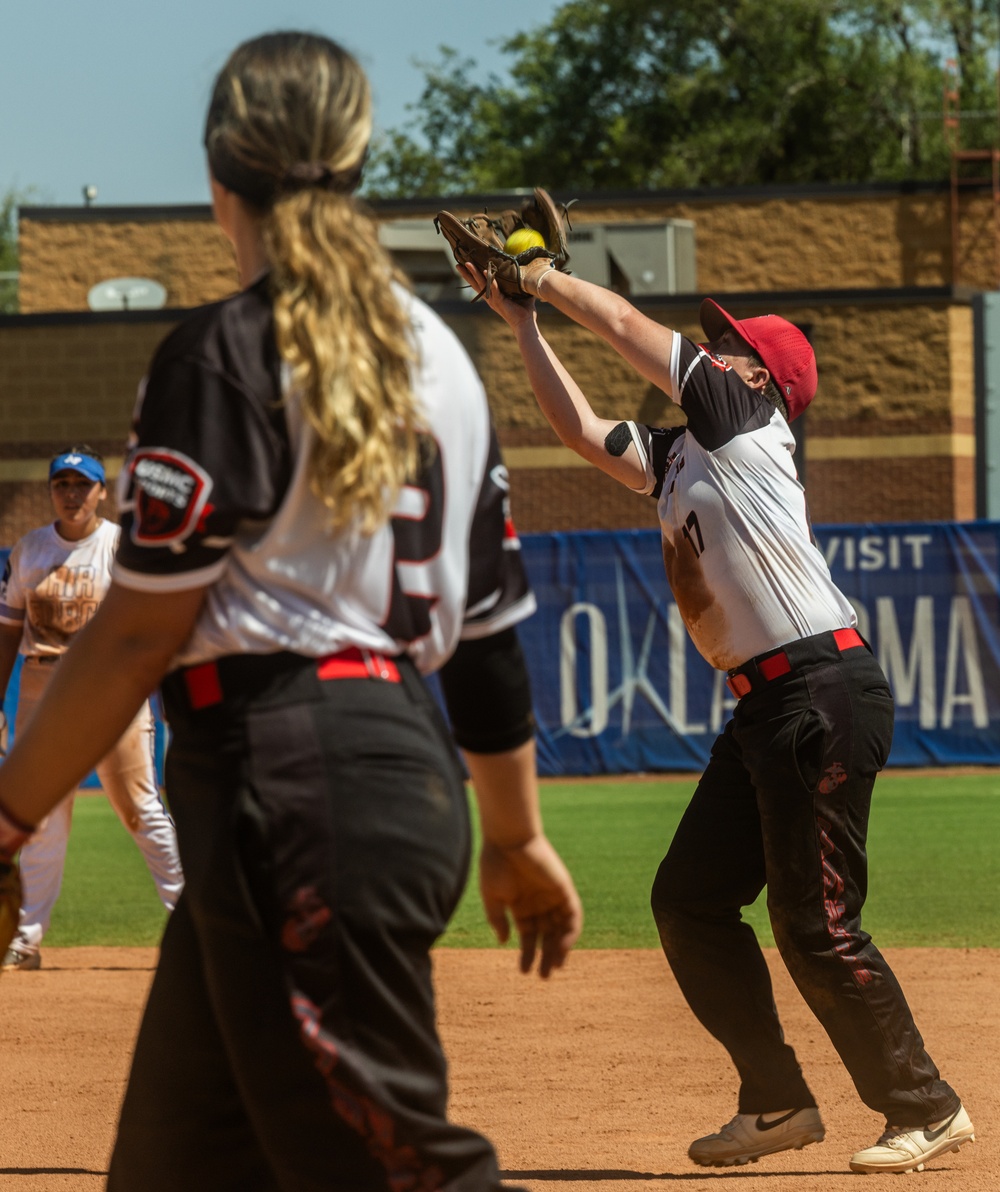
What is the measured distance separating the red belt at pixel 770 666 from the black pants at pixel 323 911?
2.24 metres

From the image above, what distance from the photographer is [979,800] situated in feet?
45.9

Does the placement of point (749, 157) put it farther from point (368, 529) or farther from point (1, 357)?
point (368, 529)

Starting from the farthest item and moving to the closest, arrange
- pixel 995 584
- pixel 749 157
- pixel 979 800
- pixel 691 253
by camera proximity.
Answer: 1. pixel 749 157
2. pixel 691 253
3. pixel 995 584
4. pixel 979 800

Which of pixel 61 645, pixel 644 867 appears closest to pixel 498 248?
pixel 61 645

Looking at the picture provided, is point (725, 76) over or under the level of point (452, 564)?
over

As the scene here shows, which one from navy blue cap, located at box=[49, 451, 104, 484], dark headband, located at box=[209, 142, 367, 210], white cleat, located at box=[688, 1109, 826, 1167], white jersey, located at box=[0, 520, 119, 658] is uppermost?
dark headband, located at box=[209, 142, 367, 210]

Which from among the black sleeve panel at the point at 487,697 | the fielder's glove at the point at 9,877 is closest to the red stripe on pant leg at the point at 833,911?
the black sleeve panel at the point at 487,697

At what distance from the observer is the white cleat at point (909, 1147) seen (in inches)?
173

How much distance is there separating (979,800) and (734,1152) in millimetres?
10067

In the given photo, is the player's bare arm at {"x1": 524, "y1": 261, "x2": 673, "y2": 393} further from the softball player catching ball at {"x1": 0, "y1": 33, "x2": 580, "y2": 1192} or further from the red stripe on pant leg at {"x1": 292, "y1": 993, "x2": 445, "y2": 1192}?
the red stripe on pant leg at {"x1": 292, "y1": 993, "x2": 445, "y2": 1192}

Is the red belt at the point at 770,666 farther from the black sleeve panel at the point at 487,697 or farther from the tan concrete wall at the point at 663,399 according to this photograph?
the tan concrete wall at the point at 663,399

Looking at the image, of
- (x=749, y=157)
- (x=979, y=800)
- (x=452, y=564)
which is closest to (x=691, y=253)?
(x=979, y=800)

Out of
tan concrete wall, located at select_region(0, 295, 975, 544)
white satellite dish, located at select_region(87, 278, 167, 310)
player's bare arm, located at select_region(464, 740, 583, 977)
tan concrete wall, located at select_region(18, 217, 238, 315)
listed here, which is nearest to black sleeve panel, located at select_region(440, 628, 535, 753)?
player's bare arm, located at select_region(464, 740, 583, 977)

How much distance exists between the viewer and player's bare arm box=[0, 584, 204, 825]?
7.45 feet
